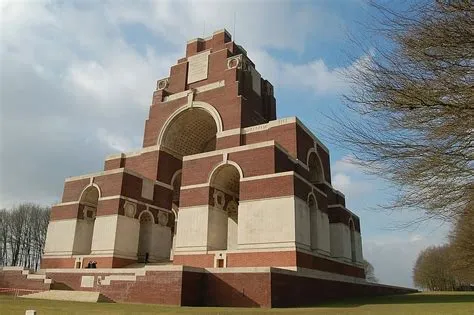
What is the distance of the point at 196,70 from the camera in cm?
3369

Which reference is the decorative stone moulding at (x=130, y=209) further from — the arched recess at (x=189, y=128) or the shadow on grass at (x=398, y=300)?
the shadow on grass at (x=398, y=300)

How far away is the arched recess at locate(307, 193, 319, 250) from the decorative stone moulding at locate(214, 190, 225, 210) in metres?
5.38

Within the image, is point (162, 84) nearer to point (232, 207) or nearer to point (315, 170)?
point (232, 207)

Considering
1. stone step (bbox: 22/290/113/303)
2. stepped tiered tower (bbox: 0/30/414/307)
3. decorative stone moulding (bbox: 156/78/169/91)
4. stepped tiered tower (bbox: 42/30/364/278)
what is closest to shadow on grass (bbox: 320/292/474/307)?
stepped tiered tower (bbox: 0/30/414/307)

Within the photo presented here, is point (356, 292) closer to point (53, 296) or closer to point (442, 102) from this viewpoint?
point (53, 296)

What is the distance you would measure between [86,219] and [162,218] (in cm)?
556

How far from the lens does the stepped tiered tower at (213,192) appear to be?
22109 millimetres

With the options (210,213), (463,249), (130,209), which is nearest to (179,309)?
(210,213)

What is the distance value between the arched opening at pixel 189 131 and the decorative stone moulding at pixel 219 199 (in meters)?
8.11

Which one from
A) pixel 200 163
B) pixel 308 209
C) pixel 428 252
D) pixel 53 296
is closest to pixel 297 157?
pixel 308 209

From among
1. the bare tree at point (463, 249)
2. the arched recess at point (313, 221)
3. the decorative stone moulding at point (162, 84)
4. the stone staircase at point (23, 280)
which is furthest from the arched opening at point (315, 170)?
the stone staircase at point (23, 280)

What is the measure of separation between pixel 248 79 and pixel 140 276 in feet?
63.3

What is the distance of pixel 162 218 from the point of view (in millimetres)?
29812

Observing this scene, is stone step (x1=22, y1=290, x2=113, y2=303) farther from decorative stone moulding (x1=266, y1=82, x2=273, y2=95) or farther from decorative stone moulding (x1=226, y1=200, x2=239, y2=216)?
decorative stone moulding (x1=266, y1=82, x2=273, y2=95)
